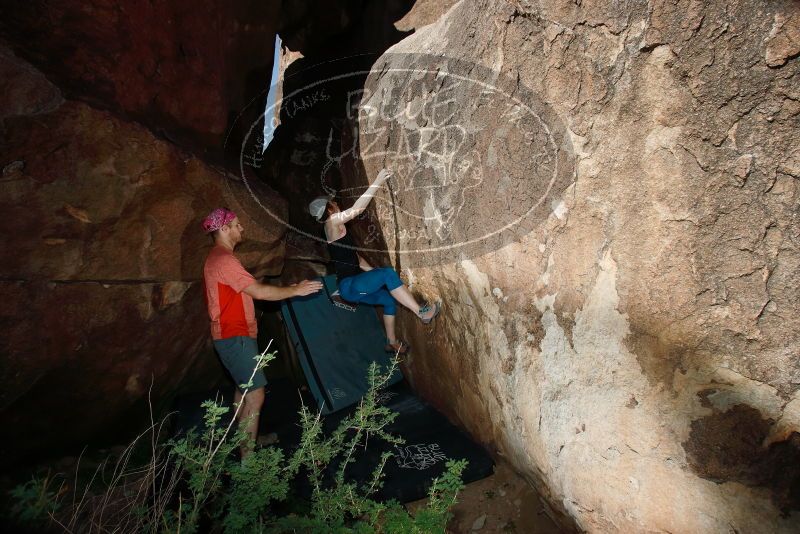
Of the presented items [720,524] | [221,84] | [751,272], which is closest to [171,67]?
[221,84]

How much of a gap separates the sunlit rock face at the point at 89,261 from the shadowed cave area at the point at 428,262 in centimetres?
1

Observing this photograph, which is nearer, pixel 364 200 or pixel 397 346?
pixel 364 200

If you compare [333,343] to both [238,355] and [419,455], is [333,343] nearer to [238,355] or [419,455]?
[238,355]

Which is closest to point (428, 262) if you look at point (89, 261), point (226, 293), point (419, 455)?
point (419, 455)

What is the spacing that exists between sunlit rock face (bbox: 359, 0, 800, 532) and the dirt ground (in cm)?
14

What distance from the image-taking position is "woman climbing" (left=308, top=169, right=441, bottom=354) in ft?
8.94

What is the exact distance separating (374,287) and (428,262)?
49cm

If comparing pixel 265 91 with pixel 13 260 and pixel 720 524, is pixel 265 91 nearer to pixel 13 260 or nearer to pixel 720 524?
pixel 13 260

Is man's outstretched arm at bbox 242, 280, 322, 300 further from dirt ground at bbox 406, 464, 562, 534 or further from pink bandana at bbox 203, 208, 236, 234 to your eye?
dirt ground at bbox 406, 464, 562, 534

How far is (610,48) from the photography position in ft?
4.45

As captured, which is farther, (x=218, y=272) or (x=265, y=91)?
(x=265, y=91)

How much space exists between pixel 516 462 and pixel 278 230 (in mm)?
2351

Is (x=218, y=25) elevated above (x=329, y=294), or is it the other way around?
(x=218, y=25)

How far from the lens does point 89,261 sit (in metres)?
2.70
